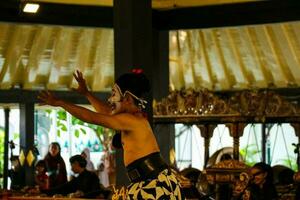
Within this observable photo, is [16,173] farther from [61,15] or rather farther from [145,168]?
[145,168]

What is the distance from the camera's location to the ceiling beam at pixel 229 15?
371 inches

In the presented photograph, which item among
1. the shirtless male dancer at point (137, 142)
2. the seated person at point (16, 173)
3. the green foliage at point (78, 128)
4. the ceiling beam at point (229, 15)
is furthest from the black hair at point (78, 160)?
the green foliage at point (78, 128)

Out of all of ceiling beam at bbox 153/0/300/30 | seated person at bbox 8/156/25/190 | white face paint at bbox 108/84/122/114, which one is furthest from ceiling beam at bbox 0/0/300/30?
white face paint at bbox 108/84/122/114

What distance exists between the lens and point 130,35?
7098 mm

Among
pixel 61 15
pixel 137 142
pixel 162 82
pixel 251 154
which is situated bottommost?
pixel 137 142

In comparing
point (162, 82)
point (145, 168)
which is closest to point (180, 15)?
point (162, 82)

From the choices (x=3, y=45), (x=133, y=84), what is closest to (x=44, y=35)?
(x=3, y=45)

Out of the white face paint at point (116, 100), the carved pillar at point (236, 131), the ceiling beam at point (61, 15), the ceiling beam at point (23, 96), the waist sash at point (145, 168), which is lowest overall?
the waist sash at point (145, 168)

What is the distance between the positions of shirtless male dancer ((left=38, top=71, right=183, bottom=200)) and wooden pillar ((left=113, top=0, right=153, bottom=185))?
250 centimetres

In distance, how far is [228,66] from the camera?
13555 mm

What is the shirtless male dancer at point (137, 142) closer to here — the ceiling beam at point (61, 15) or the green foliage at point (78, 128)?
the ceiling beam at point (61, 15)

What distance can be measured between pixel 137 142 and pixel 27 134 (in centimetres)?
829

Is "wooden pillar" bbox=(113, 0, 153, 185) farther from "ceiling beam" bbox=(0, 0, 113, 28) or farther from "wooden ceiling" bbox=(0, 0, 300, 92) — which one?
"wooden ceiling" bbox=(0, 0, 300, 92)

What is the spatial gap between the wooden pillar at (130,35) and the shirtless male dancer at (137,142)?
8.19ft
